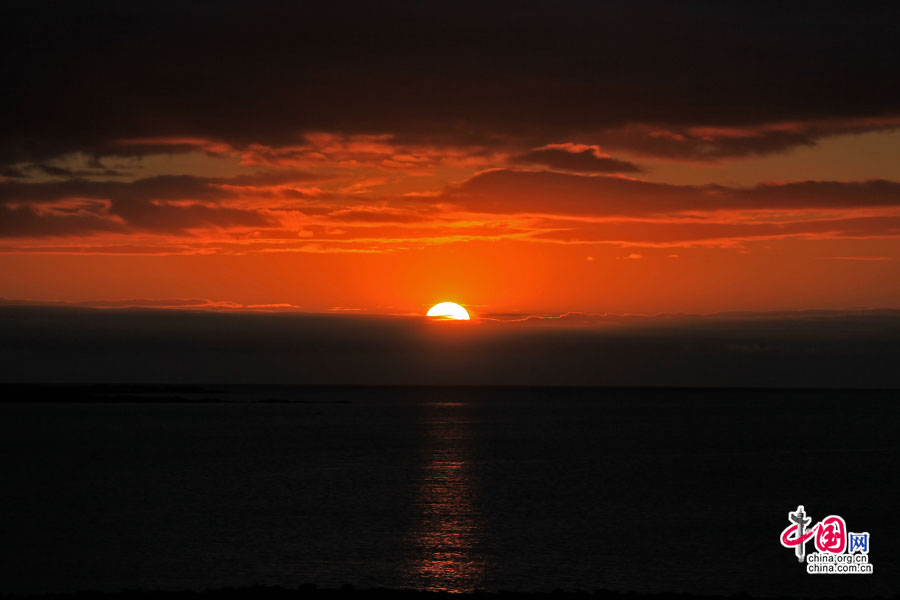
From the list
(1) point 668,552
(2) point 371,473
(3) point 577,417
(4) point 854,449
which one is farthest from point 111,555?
(3) point 577,417

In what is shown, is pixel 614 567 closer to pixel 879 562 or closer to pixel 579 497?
pixel 879 562

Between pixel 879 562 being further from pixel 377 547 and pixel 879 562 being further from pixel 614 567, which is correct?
pixel 377 547

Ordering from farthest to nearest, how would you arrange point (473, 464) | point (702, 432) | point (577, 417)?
point (577, 417) < point (702, 432) < point (473, 464)

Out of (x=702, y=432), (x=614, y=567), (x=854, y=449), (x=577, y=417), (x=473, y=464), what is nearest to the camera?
(x=614, y=567)

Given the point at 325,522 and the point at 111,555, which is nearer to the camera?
the point at 111,555

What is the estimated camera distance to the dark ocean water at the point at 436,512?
34562 mm

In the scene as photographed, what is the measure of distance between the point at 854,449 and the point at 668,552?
73.2m

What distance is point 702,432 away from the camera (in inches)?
5340

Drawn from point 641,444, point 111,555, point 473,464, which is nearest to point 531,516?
point 111,555

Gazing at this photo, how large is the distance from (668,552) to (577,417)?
146 m

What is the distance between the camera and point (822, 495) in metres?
60.4

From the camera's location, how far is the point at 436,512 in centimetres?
5106

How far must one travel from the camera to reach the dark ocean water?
34562 millimetres

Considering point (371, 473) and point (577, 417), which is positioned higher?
point (577, 417)
